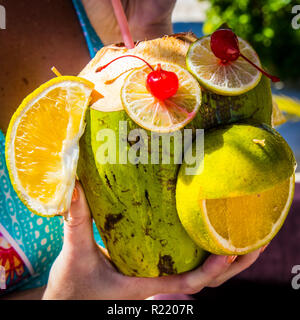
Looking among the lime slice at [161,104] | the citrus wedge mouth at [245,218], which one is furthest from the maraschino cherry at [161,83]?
the citrus wedge mouth at [245,218]

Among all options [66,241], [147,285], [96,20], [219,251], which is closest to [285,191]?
[219,251]

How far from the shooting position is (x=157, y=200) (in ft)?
3.35

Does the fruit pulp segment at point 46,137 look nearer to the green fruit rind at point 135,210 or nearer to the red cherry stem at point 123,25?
the green fruit rind at point 135,210

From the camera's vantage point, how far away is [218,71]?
1.00m

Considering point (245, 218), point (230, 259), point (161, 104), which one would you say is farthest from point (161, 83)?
point (230, 259)

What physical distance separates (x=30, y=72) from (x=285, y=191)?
906 mm

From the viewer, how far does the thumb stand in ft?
3.39

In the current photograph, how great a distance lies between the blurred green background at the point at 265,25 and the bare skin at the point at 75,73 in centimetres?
309

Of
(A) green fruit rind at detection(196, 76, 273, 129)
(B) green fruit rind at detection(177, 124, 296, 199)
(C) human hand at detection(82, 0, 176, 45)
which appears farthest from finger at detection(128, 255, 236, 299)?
(C) human hand at detection(82, 0, 176, 45)

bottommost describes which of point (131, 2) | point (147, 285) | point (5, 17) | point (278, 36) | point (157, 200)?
point (147, 285)

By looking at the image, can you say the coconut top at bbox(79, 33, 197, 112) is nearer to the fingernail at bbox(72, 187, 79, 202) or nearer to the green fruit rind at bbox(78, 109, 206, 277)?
the green fruit rind at bbox(78, 109, 206, 277)

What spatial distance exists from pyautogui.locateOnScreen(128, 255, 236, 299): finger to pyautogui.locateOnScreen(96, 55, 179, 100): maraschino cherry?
1.60ft

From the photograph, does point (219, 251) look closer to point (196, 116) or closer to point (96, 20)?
point (196, 116)

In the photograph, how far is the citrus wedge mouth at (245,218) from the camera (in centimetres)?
94
